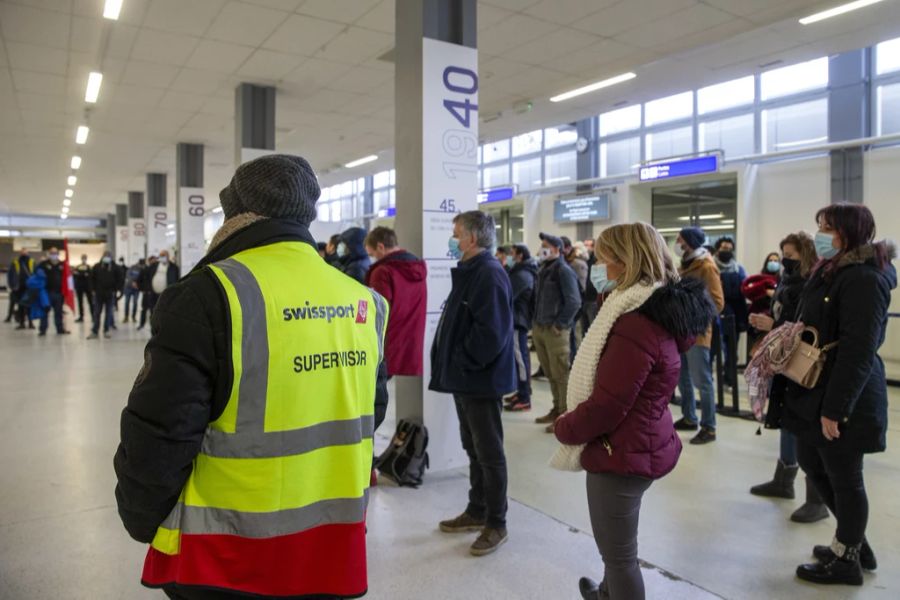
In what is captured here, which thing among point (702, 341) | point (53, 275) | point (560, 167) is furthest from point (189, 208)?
point (702, 341)

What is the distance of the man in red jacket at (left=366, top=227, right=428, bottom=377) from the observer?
143 inches

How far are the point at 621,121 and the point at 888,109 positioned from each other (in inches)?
190

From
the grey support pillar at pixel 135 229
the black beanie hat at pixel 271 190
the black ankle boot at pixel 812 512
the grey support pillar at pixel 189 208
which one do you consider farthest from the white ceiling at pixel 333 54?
the grey support pillar at pixel 135 229

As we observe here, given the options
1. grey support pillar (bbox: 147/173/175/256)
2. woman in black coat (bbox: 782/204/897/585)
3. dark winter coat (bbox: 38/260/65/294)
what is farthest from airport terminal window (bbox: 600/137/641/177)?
dark winter coat (bbox: 38/260/65/294)

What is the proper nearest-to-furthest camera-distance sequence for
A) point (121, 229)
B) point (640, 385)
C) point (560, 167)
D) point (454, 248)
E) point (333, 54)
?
point (640, 385) → point (454, 248) → point (333, 54) → point (560, 167) → point (121, 229)

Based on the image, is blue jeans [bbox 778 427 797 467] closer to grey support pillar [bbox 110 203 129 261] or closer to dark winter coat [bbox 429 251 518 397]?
dark winter coat [bbox 429 251 518 397]

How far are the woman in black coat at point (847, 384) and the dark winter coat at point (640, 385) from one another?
2.87ft

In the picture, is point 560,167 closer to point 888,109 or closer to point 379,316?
point 888,109

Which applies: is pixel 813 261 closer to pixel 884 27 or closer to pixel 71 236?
pixel 884 27

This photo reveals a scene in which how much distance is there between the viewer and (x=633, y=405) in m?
1.83

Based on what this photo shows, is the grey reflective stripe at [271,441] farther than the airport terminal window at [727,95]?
No

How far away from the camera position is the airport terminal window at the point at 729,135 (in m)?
10.3

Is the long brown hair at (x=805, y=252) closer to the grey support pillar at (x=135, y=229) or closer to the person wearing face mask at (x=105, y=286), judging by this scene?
the person wearing face mask at (x=105, y=286)

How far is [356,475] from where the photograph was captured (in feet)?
4.35
